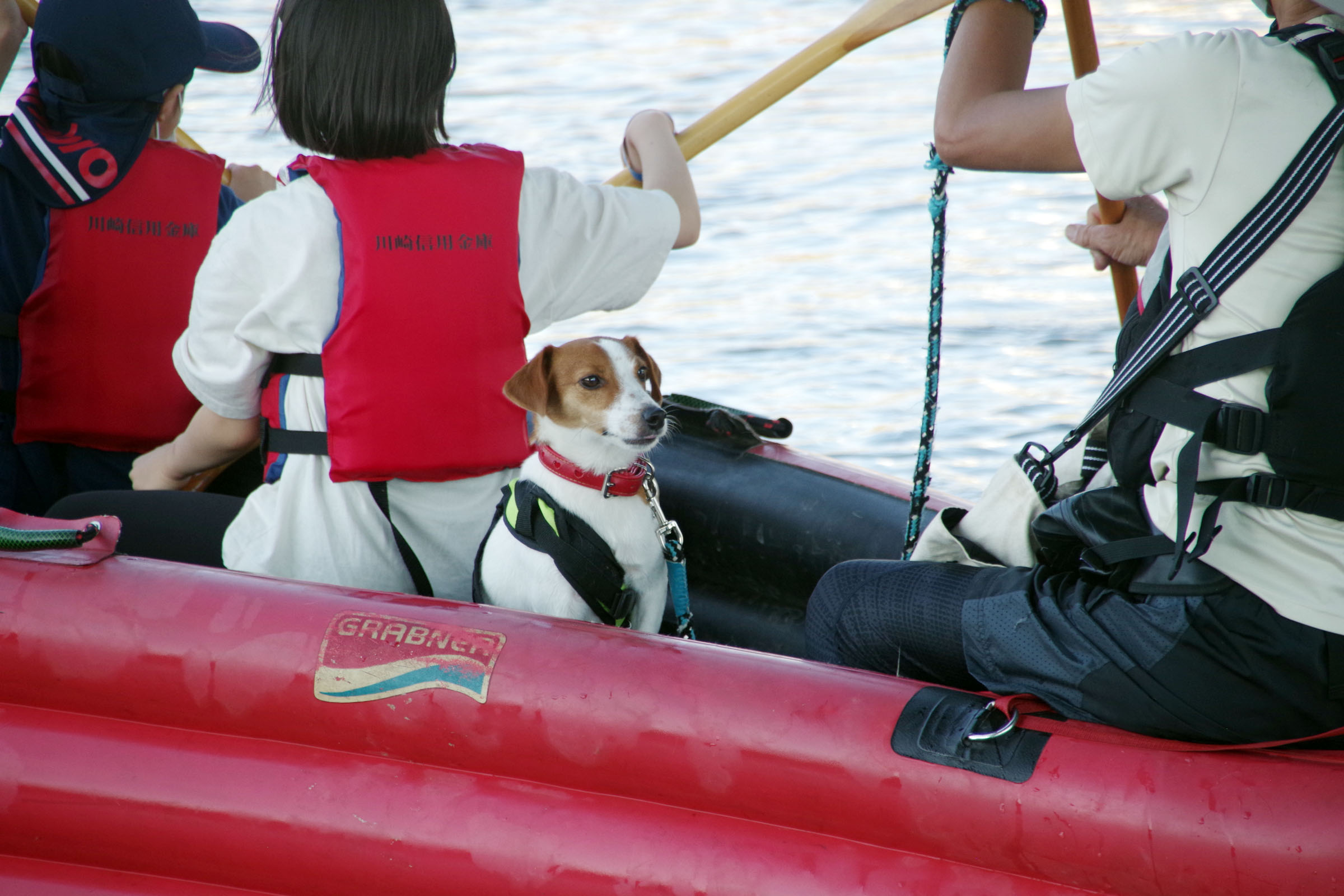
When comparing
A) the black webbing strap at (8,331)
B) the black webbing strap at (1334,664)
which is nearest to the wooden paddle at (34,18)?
the black webbing strap at (8,331)

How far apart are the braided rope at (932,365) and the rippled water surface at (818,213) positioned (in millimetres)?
2264

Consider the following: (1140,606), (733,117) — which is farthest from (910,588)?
(733,117)

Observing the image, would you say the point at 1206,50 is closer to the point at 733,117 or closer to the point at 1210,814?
the point at 1210,814

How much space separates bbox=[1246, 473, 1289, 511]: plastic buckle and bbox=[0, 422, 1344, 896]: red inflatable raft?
0.89ft

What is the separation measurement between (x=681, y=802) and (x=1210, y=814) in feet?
1.99

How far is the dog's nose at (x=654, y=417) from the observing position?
2.00 metres

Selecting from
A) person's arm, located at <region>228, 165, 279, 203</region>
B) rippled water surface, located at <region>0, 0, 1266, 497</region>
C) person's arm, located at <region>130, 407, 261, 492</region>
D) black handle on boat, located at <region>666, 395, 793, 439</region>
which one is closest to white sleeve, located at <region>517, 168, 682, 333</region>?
person's arm, located at <region>130, 407, 261, 492</region>

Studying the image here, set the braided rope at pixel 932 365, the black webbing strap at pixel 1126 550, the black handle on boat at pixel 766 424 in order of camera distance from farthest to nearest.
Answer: the black handle on boat at pixel 766 424 < the braided rope at pixel 932 365 < the black webbing strap at pixel 1126 550

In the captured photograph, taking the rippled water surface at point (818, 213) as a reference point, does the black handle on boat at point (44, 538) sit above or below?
above

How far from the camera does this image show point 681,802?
1.54 metres

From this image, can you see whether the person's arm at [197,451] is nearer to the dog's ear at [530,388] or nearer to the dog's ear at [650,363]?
the dog's ear at [530,388]

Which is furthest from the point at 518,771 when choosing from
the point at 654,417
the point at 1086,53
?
the point at 1086,53

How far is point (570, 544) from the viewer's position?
1.91 m

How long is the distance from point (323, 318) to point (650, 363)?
0.59 meters
